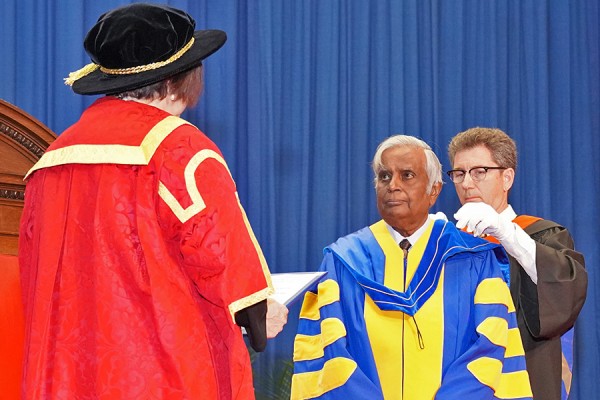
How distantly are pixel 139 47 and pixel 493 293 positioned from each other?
1.65 m

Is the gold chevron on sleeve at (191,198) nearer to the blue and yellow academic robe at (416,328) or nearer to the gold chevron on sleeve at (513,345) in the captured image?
the blue and yellow academic robe at (416,328)

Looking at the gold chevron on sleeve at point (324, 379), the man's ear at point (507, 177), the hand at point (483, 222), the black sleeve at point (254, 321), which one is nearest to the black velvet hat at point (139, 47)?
the black sleeve at point (254, 321)

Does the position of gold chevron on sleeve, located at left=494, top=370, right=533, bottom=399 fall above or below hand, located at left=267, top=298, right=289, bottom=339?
below

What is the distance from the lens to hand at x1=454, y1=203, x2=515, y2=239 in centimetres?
336

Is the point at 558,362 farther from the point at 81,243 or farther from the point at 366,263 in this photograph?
the point at 81,243

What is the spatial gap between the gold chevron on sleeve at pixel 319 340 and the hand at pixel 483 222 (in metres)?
0.65

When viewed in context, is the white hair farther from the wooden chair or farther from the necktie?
the wooden chair

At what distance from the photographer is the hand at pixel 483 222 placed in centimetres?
336

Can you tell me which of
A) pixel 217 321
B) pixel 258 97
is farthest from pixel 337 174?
pixel 217 321

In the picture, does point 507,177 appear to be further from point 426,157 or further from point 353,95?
point 353,95

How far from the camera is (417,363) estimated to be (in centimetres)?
322

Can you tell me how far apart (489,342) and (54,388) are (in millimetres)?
1582

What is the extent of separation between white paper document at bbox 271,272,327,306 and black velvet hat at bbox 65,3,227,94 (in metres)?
0.96

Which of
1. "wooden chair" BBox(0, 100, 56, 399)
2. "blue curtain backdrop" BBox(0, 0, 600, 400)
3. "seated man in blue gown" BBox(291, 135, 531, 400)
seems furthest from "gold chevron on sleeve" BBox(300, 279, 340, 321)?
"blue curtain backdrop" BBox(0, 0, 600, 400)
